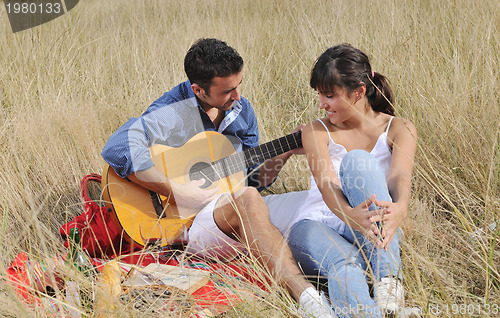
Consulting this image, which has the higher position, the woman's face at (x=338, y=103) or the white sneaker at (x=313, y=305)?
the woman's face at (x=338, y=103)

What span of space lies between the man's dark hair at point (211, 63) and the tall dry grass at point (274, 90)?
0.84 m

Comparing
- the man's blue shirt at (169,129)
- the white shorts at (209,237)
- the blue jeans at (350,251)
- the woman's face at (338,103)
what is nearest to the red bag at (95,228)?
the man's blue shirt at (169,129)

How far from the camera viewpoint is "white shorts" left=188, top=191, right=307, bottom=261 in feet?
8.45

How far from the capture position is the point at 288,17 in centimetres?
524

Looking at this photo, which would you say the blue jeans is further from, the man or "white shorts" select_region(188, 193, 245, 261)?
"white shorts" select_region(188, 193, 245, 261)

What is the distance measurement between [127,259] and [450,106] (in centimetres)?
206

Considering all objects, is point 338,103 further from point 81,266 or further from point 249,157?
point 81,266

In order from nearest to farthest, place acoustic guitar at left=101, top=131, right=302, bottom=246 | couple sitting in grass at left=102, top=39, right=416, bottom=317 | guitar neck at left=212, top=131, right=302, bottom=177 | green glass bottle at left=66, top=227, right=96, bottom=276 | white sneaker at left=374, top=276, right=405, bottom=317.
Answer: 1. white sneaker at left=374, top=276, right=405, bottom=317
2. couple sitting in grass at left=102, top=39, right=416, bottom=317
3. green glass bottle at left=66, top=227, right=96, bottom=276
4. acoustic guitar at left=101, top=131, right=302, bottom=246
5. guitar neck at left=212, top=131, right=302, bottom=177

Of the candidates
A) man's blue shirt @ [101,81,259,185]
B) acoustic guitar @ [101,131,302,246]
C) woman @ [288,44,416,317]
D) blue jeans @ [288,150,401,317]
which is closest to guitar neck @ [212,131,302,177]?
acoustic guitar @ [101,131,302,246]

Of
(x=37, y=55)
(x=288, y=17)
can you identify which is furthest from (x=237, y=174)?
(x=288, y=17)

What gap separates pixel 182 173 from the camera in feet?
9.64

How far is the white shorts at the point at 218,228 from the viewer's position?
2.58 meters

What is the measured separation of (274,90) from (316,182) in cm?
207

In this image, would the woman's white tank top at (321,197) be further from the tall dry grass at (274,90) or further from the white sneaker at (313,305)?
the white sneaker at (313,305)
